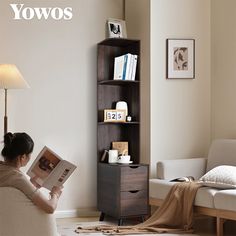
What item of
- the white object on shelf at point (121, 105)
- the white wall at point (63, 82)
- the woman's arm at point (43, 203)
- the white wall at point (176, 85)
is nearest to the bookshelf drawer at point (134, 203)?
the white wall at point (176, 85)

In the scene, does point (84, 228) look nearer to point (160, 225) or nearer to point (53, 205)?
point (160, 225)

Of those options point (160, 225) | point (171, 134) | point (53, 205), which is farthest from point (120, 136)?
point (53, 205)

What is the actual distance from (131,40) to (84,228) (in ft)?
6.51

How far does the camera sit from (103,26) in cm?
585

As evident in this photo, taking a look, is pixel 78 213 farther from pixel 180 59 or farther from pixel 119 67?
pixel 180 59

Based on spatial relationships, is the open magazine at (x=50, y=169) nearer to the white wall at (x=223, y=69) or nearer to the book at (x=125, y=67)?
the book at (x=125, y=67)

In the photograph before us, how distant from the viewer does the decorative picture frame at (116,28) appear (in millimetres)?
5738

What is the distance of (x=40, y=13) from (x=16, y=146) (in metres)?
3.17

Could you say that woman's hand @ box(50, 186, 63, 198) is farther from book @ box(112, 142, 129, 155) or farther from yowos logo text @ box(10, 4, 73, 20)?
yowos logo text @ box(10, 4, 73, 20)

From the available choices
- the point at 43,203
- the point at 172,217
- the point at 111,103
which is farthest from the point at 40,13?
the point at 43,203

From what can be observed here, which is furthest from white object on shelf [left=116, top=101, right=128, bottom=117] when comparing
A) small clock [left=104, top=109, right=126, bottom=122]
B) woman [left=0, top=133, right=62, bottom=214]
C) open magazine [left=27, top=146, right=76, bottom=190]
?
woman [left=0, top=133, right=62, bottom=214]

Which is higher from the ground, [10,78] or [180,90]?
[10,78]

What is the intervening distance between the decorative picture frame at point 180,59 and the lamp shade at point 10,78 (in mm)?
1511

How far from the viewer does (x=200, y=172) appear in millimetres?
5309
